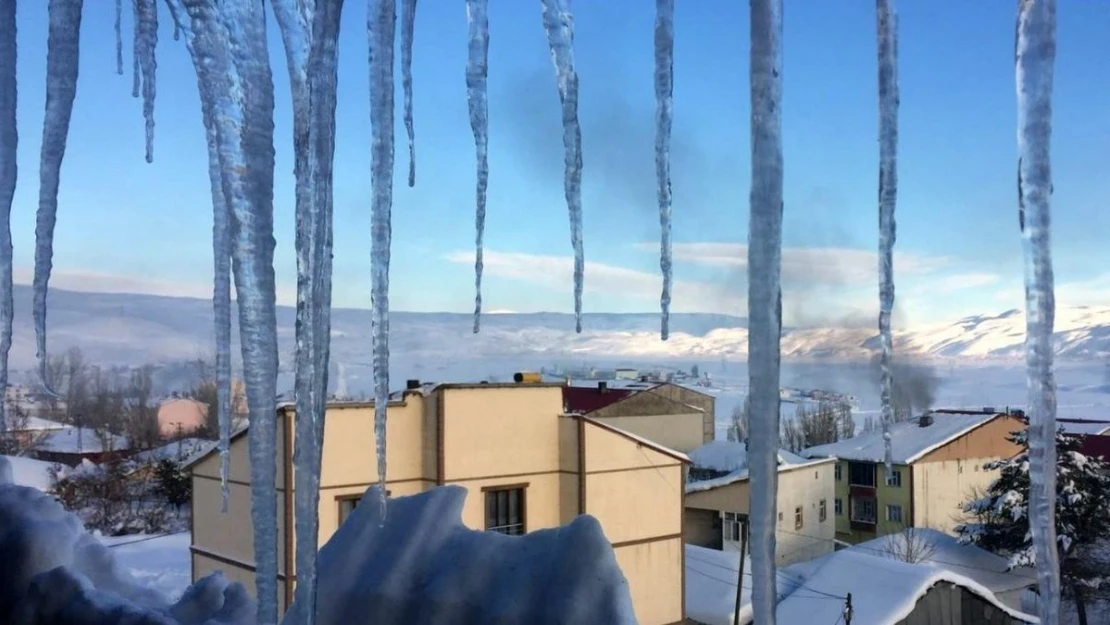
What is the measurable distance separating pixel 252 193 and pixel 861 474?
1500 centimetres

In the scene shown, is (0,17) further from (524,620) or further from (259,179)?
(524,620)

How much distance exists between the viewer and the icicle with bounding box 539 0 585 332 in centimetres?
132

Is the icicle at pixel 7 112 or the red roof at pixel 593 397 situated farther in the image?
the red roof at pixel 593 397

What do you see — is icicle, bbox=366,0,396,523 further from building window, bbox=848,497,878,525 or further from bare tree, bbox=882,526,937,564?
building window, bbox=848,497,878,525

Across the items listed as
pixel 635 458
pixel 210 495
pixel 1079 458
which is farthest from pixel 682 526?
pixel 1079 458

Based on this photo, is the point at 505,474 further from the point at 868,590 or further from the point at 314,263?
the point at 314,263

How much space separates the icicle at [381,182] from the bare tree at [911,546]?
11.9 metres

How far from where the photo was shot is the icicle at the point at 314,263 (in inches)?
43.9

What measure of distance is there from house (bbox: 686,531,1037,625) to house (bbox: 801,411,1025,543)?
152 inches

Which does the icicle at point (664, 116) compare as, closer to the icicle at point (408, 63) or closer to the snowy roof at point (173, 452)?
the icicle at point (408, 63)

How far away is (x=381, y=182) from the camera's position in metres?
1.29

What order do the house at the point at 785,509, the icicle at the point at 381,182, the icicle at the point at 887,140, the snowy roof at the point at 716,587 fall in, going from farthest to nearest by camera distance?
the house at the point at 785,509 < the snowy roof at the point at 716,587 < the icicle at the point at 381,182 < the icicle at the point at 887,140

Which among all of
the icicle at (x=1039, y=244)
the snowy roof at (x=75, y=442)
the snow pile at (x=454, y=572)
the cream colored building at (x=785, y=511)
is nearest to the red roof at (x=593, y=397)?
the cream colored building at (x=785, y=511)

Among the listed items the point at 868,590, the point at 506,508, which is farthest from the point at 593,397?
the point at 506,508
